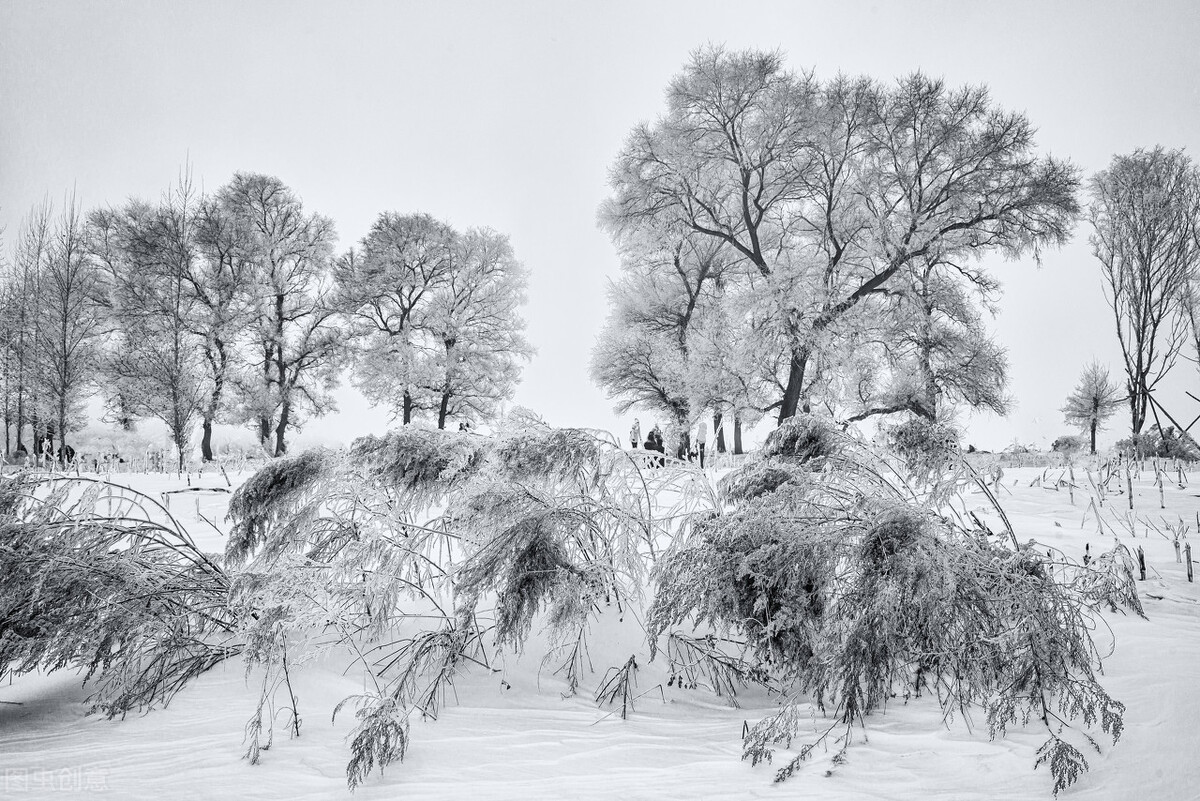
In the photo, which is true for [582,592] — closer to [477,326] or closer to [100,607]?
[100,607]

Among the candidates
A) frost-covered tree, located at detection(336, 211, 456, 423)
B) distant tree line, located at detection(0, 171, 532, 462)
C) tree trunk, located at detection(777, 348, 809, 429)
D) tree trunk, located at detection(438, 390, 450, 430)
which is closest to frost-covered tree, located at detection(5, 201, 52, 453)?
distant tree line, located at detection(0, 171, 532, 462)

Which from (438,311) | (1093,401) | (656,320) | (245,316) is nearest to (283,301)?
(245,316)

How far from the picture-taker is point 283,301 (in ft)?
78.4

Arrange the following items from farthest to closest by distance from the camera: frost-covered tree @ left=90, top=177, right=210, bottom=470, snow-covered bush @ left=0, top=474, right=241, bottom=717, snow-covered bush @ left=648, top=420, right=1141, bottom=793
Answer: frost-covered tree @ left=90, top=177, right=210, bottom=470 → snow-covered bush @ left=0, top=474, right=241, bottom=717 → snow-covered bush @ left=648, top=420, right=1141, bottom=793

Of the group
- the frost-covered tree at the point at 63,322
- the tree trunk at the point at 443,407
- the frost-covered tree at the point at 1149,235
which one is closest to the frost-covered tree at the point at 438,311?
the tree trunk at the point at 443,407

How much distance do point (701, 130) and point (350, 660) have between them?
15.9m

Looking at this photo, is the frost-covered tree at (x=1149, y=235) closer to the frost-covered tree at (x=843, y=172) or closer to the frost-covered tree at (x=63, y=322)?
the frost-covered tree at (x=843, y=172)

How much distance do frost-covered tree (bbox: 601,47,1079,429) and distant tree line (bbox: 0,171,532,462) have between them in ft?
34.0

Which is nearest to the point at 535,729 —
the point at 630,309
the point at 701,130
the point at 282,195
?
the point at 701,130

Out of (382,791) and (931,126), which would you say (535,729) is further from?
(931,126)

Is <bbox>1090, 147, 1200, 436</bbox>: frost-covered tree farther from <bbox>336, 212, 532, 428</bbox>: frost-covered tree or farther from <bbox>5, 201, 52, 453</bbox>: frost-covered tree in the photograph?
<bbox>5, 201, 52, 453</bbox>: frost-covered tree

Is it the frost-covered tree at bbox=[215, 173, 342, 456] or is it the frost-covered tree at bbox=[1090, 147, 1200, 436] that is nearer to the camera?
the frost-covered tree at bbox=[1090, 147, 1200, 436]

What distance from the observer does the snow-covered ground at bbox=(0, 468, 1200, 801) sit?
2.53m

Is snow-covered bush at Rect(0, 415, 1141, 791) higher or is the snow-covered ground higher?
snow-covered bush at Rect(0, 415, 1141, 791)
